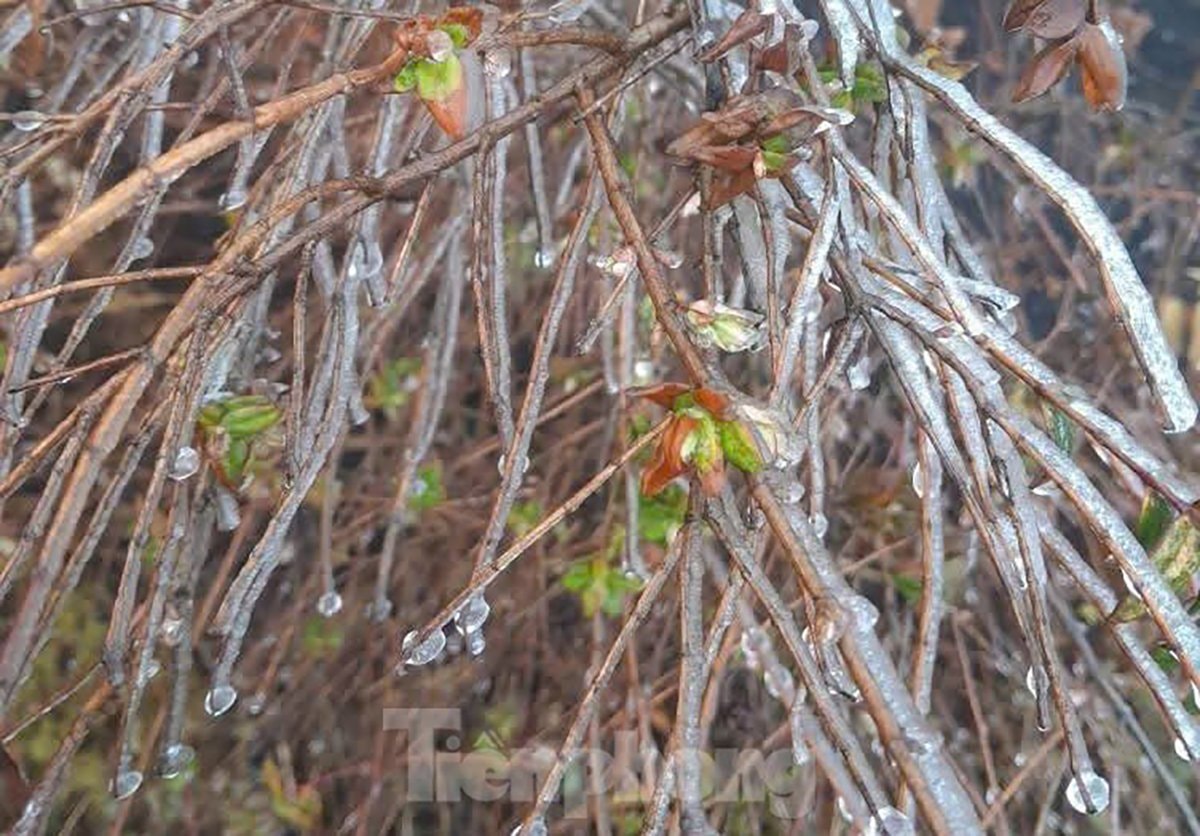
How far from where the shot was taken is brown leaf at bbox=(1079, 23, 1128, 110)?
86cm

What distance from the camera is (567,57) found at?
6.09ft

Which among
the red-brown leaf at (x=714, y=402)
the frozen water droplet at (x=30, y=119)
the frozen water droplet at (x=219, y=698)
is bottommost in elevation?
the frozen water droplet at (x=219, y=698)

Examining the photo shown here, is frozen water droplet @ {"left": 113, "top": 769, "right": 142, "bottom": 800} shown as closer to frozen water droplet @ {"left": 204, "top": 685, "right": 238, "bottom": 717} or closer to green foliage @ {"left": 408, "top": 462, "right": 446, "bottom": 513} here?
frozen water droplet @ {"left": 204, "top": 685, "right": 238, "bottom": 717}

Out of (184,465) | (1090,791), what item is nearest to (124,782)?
(184,465)

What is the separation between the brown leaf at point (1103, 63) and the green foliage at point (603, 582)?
1033 millimetres

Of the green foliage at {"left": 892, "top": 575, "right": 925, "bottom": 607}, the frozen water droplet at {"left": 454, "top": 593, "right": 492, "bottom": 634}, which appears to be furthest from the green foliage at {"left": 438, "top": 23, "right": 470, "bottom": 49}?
the green foliage at {"left": 892, "top": 575, "right": 925, "bottom": 607}

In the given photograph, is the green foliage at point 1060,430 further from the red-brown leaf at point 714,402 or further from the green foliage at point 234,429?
the green foliage at point 234,429

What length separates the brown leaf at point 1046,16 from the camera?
835 mm

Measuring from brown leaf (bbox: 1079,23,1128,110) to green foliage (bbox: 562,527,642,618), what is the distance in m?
1.03

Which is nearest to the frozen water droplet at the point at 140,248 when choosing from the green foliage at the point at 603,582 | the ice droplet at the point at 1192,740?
the ice droplet at the point at 1192,740

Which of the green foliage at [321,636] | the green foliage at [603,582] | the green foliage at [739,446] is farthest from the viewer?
the green foliage at [321,636]

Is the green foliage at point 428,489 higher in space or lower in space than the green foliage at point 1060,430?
lower

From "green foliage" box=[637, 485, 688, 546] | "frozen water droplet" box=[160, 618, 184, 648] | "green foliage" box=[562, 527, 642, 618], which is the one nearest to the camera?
"frozen water droplet" box=[160, 618, 184, 648]

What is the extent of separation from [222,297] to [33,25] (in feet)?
1.41
